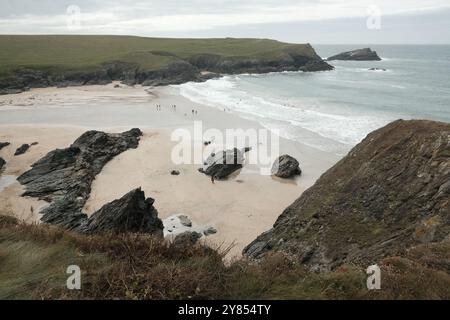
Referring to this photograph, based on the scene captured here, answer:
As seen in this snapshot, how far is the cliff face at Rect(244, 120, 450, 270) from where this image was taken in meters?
12.3

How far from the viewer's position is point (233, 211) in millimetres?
24719

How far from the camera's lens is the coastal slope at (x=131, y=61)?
91.6 metres

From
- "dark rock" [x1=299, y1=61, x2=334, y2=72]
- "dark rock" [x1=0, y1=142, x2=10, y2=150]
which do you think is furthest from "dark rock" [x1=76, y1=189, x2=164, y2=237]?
"dark rock" [x1=299, y1=61, x2=334, y2=72]

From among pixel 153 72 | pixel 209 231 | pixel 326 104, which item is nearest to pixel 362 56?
pixel 153 72

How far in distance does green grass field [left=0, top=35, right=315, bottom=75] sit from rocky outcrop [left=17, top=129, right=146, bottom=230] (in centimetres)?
6217

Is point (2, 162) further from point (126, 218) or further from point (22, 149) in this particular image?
point (126, 218)

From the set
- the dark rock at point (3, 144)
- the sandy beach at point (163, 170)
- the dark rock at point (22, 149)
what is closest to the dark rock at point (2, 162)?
the sandy beach at point (163, 170)

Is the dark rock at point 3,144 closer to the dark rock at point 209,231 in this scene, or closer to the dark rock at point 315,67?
the dark rock at point 209,231

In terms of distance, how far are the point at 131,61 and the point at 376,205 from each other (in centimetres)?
10184

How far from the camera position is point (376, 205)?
14.6m

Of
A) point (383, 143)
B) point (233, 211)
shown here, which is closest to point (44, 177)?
point (233, 211)

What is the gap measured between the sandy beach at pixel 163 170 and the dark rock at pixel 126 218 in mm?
3093
